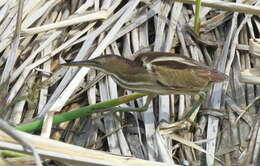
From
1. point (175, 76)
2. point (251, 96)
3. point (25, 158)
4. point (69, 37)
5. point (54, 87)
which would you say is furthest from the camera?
point (69, 37)

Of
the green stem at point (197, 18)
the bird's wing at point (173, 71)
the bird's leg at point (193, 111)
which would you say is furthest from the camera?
the green stem at point (197, 18)

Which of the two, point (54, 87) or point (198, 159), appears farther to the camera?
point (54, 87)

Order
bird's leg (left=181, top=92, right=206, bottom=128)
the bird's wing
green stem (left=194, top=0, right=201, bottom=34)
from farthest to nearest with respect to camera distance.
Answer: green stem (left=194, top=0, right=201, bottom=34) < bird's leg (left=181, top=92, right=206, bottom=128) < the bird's wing

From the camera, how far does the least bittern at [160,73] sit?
200cm

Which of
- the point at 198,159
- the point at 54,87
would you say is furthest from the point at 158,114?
the point at 54,87

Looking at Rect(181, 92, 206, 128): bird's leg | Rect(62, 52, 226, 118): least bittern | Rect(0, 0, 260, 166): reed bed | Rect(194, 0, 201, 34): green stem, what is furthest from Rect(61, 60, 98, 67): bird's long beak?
Rect(194, 0, 201, 34): green stem

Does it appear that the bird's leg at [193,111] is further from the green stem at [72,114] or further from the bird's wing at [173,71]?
the green stem at [72,114]

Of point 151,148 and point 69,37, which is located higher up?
point 69,37

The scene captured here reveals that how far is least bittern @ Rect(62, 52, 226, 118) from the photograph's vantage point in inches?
78.7

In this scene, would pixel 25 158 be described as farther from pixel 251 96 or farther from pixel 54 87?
pixel 251 96

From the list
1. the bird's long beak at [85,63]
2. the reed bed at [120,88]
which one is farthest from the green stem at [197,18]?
the bird's long beak at [85,63]

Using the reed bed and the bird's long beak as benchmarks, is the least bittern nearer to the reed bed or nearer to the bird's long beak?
the bird's long beak

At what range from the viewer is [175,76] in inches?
78.9

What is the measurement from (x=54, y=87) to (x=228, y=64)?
79 cm
